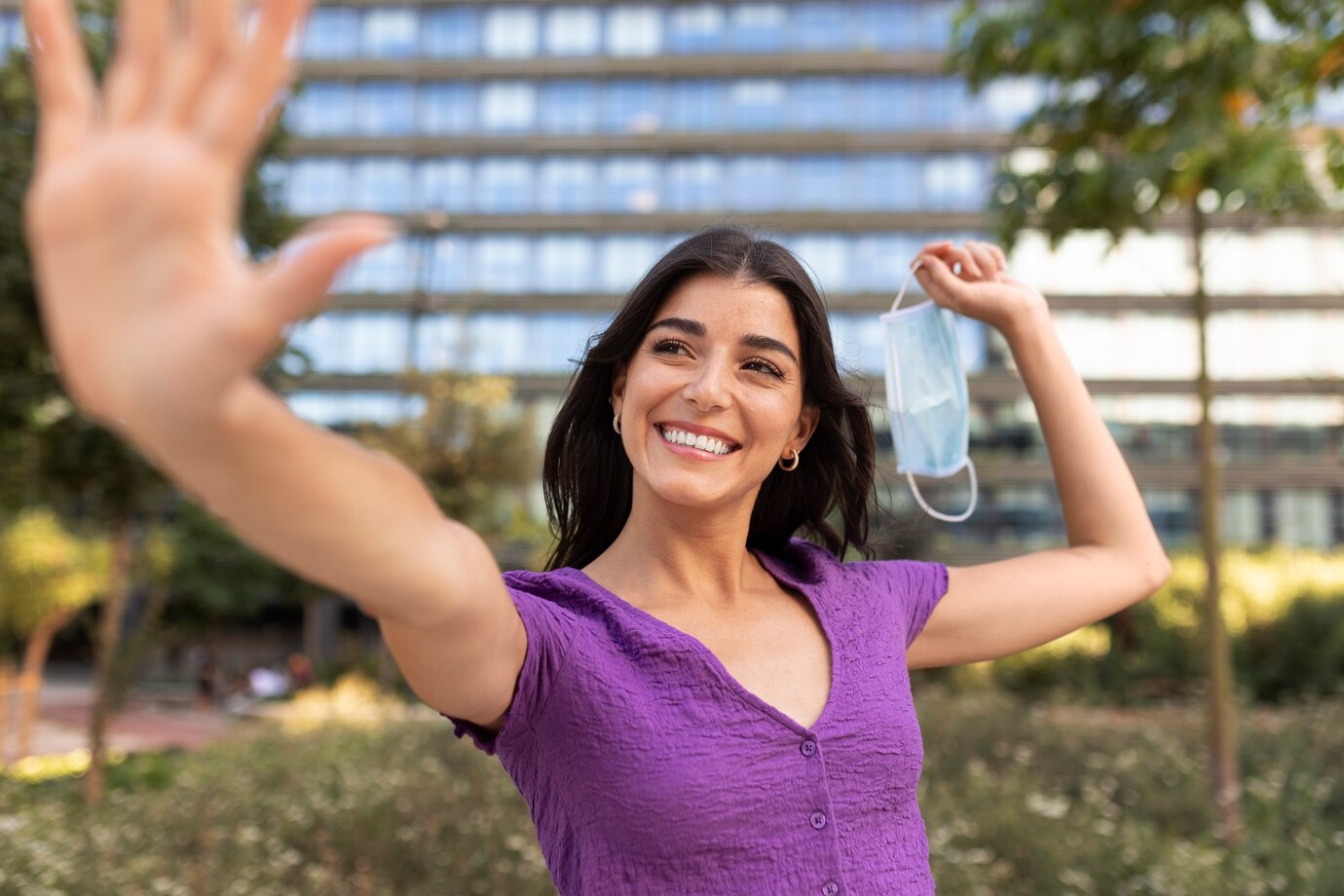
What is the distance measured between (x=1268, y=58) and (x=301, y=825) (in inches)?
230

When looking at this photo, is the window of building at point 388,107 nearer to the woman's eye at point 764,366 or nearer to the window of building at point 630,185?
the window of building at point 630,185

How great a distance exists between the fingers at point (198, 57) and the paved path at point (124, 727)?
1315cm

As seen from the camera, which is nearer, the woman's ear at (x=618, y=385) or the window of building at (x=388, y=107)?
the woman's ear at (x=618, y=385)

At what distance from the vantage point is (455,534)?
0.97 m

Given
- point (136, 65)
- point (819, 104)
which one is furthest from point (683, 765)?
point (819, 104)

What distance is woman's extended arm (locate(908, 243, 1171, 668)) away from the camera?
1.70m

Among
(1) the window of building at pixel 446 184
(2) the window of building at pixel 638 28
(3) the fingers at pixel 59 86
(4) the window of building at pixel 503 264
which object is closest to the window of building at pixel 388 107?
(1) the window of building at pixel 446 184

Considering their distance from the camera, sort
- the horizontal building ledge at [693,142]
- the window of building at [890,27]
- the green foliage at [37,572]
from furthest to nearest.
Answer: the window of building at [890,27]
the horizontal building ledge at [693,142]
the green foliage at [37,572]

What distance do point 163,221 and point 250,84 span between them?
10 cm

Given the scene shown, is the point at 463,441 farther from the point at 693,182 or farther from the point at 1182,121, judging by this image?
the point at 693,182

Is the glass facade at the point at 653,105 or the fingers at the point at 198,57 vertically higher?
the glass facade at the point at 653,105

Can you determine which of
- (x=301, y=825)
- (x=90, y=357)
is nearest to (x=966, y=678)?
(x=301, y=825)

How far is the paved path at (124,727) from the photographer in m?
14.8

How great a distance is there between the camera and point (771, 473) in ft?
5.76
